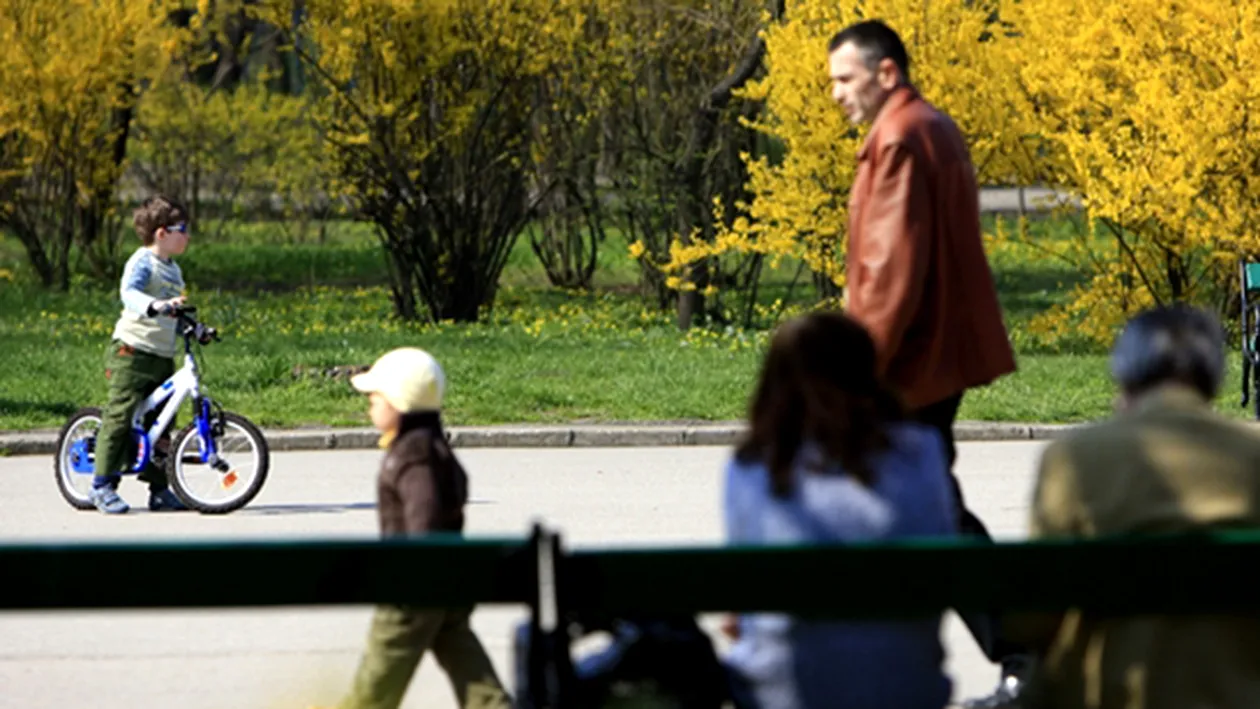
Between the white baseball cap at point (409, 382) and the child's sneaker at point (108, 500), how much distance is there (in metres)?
5.24

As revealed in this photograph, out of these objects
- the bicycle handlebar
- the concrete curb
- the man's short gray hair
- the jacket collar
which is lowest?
the concrete curb

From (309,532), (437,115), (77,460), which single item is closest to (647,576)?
(309,532)

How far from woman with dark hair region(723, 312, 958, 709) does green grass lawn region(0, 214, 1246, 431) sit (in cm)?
971

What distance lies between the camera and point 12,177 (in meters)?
25.3

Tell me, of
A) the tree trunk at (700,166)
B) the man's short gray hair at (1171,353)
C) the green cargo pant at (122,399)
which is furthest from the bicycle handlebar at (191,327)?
the tree trunk at (700,166)

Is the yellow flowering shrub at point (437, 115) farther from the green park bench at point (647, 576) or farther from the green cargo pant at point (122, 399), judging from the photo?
the green park bench at point (647, 576)

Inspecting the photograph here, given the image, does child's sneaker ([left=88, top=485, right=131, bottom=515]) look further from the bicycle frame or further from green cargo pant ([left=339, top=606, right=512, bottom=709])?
green cargo pant ([left=339, top=606, right=512, bottom=709])

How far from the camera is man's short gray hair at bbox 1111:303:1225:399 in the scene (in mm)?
3801

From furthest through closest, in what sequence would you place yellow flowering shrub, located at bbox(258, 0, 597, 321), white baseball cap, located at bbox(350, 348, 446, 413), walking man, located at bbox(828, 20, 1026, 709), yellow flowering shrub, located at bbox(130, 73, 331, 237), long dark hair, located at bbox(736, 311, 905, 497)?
yellow flowering shrub, located at bbox(130, 73, 331, 237), yellow flowering shrub, located at bbox(258, 0, 597, 321), walking man, located at bbox(828, 20, 1026, 709), white baseball cap, located at bbox(350, 348, 446, 413), long dark hair, located at bbox(736, 311, 905, 497)

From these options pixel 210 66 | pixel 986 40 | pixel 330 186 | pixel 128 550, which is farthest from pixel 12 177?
pixel 128 550

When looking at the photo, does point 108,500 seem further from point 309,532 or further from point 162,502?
point 309,532

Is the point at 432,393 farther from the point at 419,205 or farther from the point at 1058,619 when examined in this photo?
the point at 419,205

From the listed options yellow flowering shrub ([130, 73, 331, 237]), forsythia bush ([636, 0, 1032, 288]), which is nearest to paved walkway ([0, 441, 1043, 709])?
forsythia bush ([636, 0, 1032, 288])

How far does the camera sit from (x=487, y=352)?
1764cm
